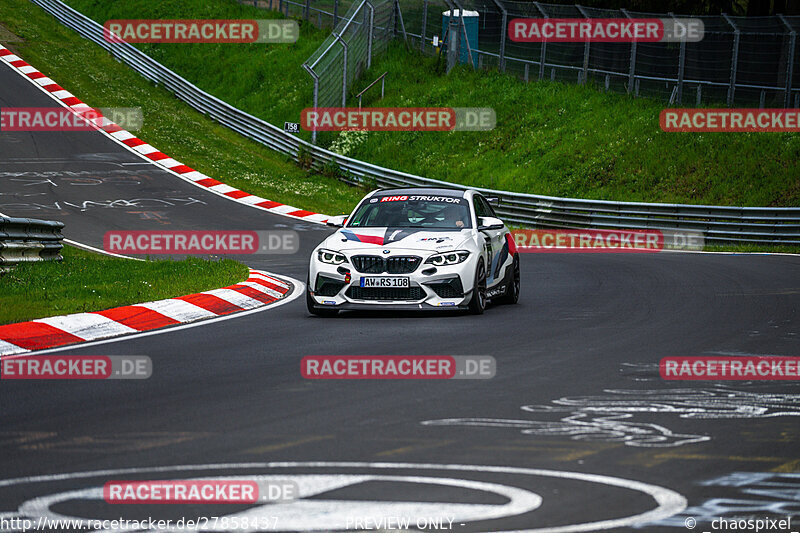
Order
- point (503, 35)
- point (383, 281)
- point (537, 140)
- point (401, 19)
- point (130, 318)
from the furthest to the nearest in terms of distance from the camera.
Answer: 1. point (401, 19)
2. point (503, 35)
3. point (537, 140)
4. point (383, 281)
5. point (130, 318)

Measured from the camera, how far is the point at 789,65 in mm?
29125

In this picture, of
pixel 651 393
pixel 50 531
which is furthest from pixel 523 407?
pixel 50 531

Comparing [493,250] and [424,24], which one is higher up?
[424,24]

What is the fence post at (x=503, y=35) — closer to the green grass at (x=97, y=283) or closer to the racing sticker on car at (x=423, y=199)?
the green grass at (x=97, y=283)

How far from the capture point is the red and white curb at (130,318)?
10.8 metres

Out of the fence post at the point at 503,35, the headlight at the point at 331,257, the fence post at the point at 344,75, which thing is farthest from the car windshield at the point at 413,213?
the fence post at the point at 344,75

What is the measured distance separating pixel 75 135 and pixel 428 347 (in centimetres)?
3210

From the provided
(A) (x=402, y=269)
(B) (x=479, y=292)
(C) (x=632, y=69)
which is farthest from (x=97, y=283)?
(C) (x=632, y=69)

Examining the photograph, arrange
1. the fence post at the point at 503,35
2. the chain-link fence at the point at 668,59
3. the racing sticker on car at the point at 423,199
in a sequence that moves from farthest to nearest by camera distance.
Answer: the fence post at the point at 503,35, the chain-link fence at the point at 668,59, the racing sticker on car at the point at 423,199

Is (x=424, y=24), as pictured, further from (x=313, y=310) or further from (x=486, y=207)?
(x=313, y=310)

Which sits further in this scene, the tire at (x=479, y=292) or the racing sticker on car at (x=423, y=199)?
the racing sticker on car at (x=423, y=199)

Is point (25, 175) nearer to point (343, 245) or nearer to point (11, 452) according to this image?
point (343, 245)

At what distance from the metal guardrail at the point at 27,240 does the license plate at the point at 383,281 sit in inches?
226

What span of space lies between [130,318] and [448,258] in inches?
140
